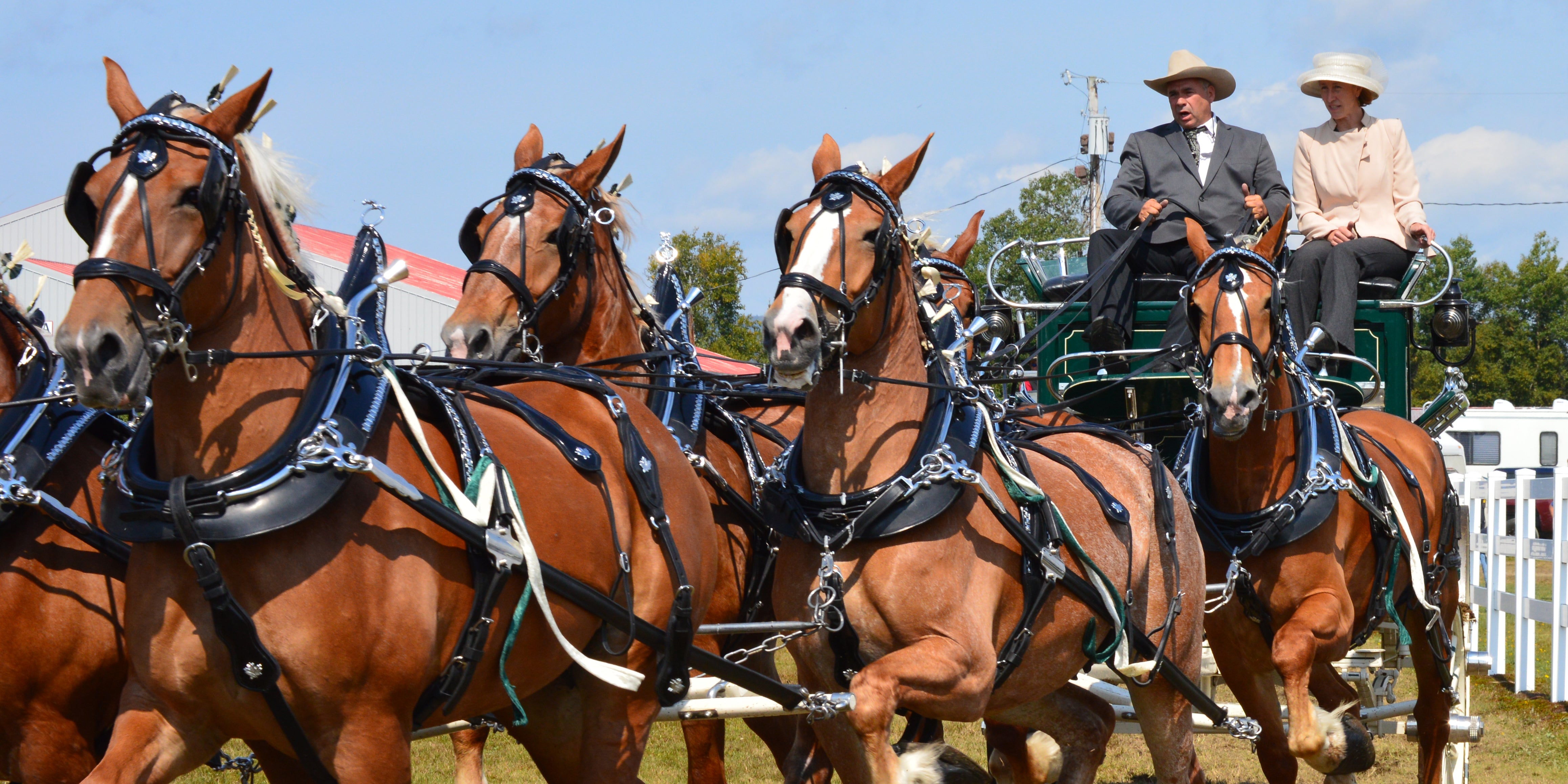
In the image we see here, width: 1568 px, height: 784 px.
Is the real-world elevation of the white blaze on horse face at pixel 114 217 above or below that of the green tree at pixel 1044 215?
below

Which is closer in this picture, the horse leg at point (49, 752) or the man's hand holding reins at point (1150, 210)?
the horse leg at point (49, 752)

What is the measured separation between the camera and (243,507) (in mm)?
3047

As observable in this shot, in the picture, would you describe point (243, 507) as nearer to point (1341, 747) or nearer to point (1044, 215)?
point (1341, 747)

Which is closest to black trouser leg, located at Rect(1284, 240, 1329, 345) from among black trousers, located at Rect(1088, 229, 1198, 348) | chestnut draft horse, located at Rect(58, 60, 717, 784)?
black trousers, located at Rect(1088, 229, 1198, 348)

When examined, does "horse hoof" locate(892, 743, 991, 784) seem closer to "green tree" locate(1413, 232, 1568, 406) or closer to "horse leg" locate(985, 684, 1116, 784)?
"horse leg" locate(985, 684, 1116, 784)

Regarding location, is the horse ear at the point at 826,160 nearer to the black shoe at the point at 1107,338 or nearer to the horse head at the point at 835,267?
the horse head at the point at 835,267

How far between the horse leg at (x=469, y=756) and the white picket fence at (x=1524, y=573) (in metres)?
6.14

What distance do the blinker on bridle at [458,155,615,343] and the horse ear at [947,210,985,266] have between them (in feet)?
7.89

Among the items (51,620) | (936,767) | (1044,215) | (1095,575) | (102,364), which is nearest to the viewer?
(102,364)

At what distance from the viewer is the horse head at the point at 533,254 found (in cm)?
489

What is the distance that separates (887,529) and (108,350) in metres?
2.13

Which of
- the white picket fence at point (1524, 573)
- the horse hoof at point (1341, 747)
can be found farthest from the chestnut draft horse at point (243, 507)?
the white picket fence at point (1524, 573)

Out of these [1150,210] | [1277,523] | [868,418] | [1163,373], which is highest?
[1150,210]

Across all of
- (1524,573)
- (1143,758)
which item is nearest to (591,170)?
(1143,758)
